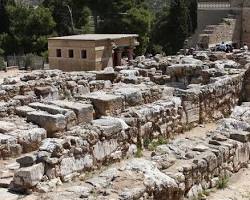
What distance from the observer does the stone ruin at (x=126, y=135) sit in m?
8.09

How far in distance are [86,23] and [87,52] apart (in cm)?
1677

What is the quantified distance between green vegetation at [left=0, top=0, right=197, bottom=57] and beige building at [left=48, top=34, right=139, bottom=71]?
7.81m

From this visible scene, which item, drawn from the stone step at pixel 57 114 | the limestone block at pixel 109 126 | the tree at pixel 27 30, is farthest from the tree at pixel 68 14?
the limestone block at pixel 109 126

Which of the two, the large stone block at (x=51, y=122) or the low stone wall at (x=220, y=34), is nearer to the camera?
the large stone block at (x=51, y=122)

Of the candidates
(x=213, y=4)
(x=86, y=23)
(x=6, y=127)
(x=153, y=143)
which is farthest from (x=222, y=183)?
(x=86, y=23)

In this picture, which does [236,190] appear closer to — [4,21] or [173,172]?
[173,172]

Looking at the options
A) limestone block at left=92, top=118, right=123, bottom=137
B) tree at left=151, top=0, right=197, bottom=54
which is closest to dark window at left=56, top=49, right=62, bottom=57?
tree at left=151, top=0, right=197, bottom=54

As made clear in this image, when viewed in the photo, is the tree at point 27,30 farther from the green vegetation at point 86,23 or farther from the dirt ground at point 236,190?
the dirt ground at point 236,190

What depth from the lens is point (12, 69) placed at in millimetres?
39156

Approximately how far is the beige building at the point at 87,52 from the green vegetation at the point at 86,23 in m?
7.81

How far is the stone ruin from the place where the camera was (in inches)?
319

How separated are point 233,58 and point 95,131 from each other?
1148 cm

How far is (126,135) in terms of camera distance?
10867 mm

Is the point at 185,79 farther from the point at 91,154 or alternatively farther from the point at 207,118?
the point at 91,154
